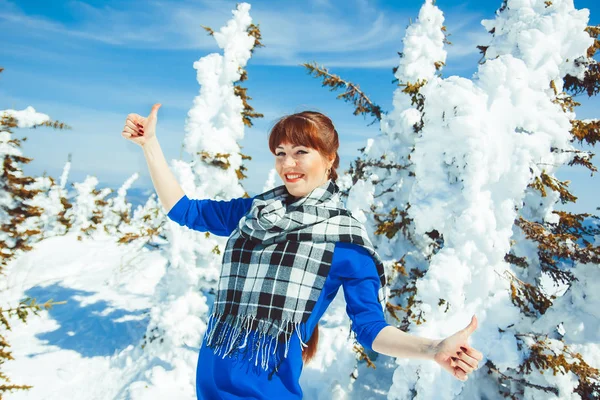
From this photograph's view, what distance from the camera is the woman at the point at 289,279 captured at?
1.90 metres

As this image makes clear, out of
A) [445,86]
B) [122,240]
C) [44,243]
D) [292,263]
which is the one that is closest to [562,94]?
[445,86]

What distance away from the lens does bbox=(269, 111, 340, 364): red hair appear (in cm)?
214

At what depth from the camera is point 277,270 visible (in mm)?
2043

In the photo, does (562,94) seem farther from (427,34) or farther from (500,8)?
(427,34)

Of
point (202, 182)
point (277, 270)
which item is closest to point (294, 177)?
point (277, 270)

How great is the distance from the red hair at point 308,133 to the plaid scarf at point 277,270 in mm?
258

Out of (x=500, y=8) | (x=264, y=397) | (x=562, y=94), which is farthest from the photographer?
(x=500, y=8)

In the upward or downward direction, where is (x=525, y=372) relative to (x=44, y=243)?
upward

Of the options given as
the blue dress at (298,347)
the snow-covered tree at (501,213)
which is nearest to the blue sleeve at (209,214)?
the blue dress at (298,347)

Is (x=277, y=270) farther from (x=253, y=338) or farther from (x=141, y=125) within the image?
(x=141, y=125)

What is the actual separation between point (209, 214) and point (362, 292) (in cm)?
117

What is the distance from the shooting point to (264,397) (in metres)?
1.85

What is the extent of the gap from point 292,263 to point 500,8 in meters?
7.94

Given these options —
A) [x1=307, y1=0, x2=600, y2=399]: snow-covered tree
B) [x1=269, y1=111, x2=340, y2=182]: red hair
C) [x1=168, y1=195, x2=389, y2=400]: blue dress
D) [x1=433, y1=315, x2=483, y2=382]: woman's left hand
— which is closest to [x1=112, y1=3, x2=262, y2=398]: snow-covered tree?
[x1=307, y1=0, x2=600, y2=399]: snow-covered tree
